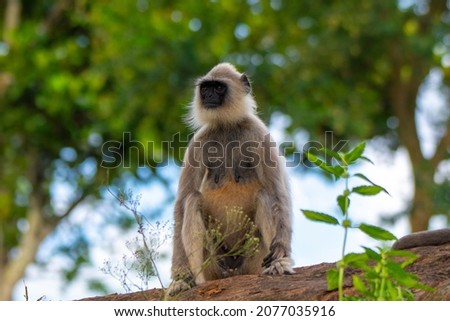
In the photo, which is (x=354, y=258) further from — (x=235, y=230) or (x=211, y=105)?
(x=211, y=105)

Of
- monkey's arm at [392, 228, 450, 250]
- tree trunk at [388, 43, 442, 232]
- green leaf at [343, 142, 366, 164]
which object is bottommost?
monkey's arm at [392, 228, 450, 250]

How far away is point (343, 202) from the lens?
13.0 feet

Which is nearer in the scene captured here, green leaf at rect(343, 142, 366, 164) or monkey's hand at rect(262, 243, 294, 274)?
green leaf at rect(343, 142, 366, 164)

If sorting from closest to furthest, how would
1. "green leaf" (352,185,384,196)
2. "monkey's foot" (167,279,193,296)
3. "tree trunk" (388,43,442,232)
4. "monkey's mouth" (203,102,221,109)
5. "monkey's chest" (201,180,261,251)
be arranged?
"green leaf" (352,185,384,196)
"monkey's foot" (167,279,193,296)
"monkey's chest" (201,180,261,251)
"monkey's mouth" (203,102,221,109)
"tree trunk" (388,43,442,232)

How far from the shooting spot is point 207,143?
723 centimetres

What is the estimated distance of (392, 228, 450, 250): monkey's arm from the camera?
6207 millimetres

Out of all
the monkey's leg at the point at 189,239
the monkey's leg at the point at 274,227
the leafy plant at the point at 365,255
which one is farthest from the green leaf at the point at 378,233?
the monkey's leg at the point at 189,239

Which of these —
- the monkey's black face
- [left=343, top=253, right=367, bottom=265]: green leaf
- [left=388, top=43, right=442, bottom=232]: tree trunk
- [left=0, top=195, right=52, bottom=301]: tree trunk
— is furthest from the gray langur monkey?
[left=0, top=195, right=52, bottom=301]: tree trunk

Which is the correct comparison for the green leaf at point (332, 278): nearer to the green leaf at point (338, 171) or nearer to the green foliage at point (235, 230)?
the green leaf at point (338, 171)

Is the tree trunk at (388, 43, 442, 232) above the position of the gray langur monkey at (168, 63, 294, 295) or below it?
above

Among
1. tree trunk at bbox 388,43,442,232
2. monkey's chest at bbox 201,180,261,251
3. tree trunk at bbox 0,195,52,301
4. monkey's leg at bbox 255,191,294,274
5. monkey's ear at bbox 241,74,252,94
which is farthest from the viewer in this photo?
tree trunk at bbox 0,195,52,301

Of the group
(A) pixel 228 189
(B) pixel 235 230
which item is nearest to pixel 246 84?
(A) pixel 228 189

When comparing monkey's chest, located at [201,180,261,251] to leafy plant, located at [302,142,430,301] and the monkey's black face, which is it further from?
leafy plant, located at [302,142,430,301]

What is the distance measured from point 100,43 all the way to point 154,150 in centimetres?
281
